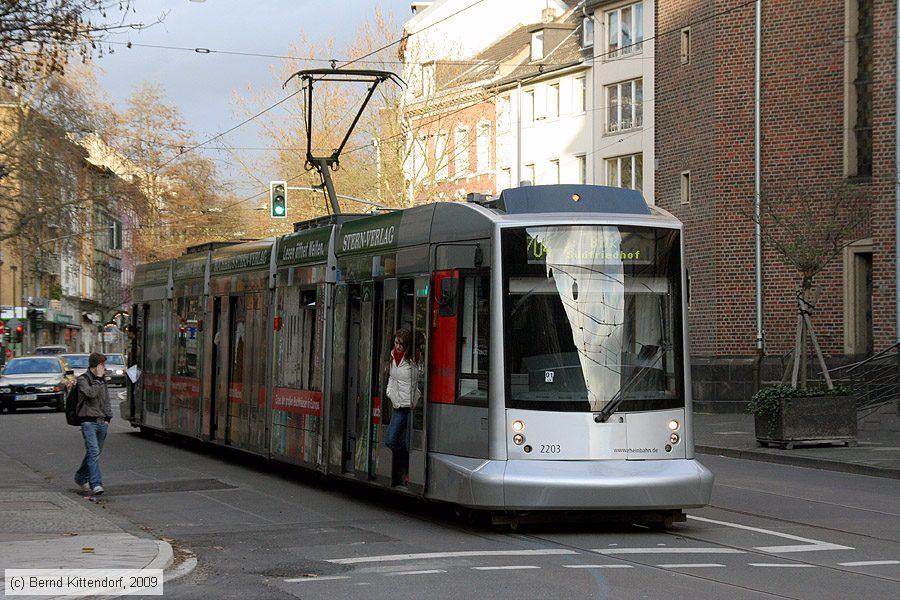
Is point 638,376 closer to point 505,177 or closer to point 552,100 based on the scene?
point 552,100

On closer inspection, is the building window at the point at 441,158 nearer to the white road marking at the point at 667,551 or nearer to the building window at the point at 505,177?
the building window at the point at 505,177

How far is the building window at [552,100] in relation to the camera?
53.8 meters

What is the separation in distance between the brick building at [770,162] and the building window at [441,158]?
42.8ft

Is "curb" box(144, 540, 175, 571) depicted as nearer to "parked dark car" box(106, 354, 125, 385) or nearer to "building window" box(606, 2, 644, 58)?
"building window" box(606, 2, 644, 58)

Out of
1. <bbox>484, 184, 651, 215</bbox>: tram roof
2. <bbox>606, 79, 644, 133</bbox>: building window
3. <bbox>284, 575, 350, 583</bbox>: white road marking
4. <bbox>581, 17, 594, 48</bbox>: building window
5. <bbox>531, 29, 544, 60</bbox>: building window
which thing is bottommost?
<bbox>284, 575, 350, 583</bbox>: white road marking

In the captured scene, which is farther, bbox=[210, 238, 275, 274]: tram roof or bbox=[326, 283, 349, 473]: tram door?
bbox=[210, 238, 275, 274]: tram roof

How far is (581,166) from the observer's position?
5147 cm

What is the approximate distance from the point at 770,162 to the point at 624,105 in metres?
11.4

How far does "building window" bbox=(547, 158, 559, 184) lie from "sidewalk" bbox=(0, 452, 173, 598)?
3822 cm

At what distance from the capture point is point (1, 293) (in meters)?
76.2

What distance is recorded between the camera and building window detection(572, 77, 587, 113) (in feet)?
170

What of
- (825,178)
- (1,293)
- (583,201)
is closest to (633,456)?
A: (583,201)

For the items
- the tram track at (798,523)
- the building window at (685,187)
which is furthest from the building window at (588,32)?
the tram track at (798,523)

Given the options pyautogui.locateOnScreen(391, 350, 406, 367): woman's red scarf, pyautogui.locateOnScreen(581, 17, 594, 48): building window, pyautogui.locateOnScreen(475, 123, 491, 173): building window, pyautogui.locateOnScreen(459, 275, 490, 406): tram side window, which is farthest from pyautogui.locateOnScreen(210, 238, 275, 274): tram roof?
pyautogui.locateOnScreen(475, 123, 491, 173): building window
